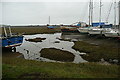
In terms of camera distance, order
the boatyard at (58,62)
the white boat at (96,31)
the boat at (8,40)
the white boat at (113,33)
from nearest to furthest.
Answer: the boatyard at (58,62) < the boat at (8,40) < the white boat at (113,33) < the white boat at (96,31)

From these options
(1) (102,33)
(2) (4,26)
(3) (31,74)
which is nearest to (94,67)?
(3) (31,74)

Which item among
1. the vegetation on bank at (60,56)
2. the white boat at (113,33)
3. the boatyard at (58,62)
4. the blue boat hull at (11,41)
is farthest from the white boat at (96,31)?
the blue boat hull at (11,41)

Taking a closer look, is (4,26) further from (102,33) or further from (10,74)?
(102,33)

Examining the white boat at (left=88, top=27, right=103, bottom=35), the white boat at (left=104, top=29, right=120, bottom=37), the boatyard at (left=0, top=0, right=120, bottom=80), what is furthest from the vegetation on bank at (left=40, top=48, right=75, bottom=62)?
the white boat at (left=88, top=27, right=103, bottom=35)

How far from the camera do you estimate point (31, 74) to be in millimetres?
7559

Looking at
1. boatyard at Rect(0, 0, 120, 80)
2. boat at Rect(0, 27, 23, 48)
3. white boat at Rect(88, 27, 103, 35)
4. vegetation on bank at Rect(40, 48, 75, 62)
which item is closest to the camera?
boatyard at Rect(0, 0, 120, 80)

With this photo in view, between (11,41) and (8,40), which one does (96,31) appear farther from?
(8,40)

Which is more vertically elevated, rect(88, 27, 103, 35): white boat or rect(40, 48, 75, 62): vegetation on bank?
rect(88, 27, 103, 35): white boat

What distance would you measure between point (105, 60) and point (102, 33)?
21895mm

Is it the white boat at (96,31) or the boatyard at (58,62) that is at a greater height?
the white boat at (96,31)

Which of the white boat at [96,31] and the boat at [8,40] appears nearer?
the boat at [8,40]

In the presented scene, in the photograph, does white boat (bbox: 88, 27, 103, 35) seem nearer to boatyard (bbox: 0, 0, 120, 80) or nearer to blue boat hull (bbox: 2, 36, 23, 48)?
boatyard (bbox: 0, 0, 120, 80)

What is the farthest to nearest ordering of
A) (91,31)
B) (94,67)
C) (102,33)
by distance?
(91,31), (102,33), (94,67)

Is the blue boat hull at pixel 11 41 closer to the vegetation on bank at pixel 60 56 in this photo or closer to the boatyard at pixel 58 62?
the boatyard at pixel 58 62
